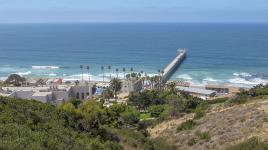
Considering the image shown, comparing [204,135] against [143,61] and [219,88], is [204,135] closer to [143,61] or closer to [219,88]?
[219,88]

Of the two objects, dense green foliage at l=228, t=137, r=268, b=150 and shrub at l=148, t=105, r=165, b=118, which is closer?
dense green foliage at l=228, t=137, r=268, b=150

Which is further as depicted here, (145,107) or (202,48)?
(202,48)

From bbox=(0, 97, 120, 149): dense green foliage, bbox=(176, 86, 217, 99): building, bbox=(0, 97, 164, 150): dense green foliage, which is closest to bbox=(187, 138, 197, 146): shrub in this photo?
bbox=(0, 97, 164, 150): dense green foliage

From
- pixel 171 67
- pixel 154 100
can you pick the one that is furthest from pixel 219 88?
pixel 171 67

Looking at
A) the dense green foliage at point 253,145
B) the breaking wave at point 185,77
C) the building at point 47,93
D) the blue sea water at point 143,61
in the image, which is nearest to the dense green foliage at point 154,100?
the building at point 47,93

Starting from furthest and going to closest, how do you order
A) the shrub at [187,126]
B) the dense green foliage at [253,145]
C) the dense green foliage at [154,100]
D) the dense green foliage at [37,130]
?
the dense green foliage at [154,100] < the shrub at [187,126] < the dense green foliage at [253,145] < the dense green foliage at [37,130]

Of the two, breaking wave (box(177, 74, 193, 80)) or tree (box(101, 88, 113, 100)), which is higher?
breaking wave (box(177, 74, 193, 80))

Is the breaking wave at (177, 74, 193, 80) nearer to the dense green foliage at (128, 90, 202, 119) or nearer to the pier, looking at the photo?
the pier

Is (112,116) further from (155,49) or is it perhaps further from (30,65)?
(155,49)

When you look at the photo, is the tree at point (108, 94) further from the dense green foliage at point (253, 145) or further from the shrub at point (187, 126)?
the dense green foliage at point (253, 145)

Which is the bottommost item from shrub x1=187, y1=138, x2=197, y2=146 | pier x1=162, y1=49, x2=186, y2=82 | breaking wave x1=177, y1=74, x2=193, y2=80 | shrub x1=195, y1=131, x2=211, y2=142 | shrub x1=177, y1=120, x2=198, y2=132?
shrub x1=187, y1=138, x2=197, y2=146

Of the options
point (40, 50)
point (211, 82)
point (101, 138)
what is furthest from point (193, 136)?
point (40, 50)
